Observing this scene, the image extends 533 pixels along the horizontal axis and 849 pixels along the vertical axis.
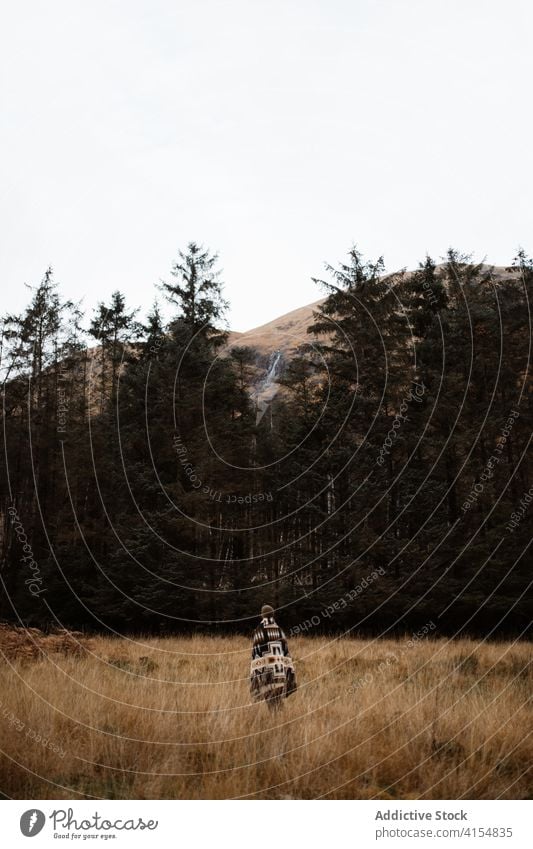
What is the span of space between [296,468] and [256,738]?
20.0 metres

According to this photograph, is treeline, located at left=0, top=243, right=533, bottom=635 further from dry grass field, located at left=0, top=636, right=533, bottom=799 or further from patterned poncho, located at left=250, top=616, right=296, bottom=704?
patterned poncho, located at left=250, top=616, right=296, bottom=704

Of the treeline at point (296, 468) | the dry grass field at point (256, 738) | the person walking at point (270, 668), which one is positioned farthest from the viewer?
the treeline at point (296, 468)

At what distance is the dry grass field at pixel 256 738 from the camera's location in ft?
16.6

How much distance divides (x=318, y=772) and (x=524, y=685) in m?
5.50

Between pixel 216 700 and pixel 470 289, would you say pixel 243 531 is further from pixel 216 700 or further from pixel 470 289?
pixel 216 700

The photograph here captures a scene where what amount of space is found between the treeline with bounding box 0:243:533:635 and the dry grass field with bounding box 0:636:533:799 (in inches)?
452

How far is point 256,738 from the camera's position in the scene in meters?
6.12
